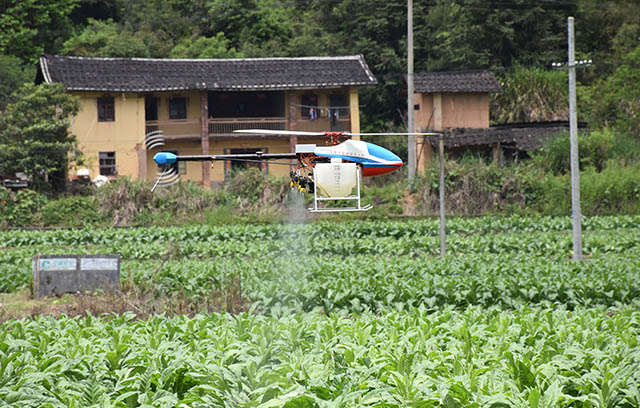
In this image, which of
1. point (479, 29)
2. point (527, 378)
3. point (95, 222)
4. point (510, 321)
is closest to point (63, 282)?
point (510, 321)

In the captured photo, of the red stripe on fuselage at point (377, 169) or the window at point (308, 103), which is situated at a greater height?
the window at point (308, 103)

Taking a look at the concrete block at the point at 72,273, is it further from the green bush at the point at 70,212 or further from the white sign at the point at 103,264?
the green bush at the point at 70,212

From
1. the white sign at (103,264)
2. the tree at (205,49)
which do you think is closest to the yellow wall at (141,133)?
the tree at (205,49)

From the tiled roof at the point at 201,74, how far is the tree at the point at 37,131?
8.49ft

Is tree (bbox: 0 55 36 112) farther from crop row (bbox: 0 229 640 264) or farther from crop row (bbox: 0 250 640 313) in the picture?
crop row (bbox: 0 250 640 313)

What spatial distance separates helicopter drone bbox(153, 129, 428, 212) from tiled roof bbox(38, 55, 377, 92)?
2875cm

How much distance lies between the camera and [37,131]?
117 ft

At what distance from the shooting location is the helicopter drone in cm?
998

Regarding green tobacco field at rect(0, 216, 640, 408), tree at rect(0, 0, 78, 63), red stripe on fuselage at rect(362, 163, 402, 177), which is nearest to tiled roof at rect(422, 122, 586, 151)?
green tobacco field at rect(0, 216, 640, 408)

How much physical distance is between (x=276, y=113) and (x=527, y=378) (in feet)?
114

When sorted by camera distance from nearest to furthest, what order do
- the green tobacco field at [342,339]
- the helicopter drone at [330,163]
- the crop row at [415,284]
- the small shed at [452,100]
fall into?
the green tobacco field at [342,339] → the helicopter drone at [330,163] → the crop row at [415,284] → the small shed at [452,100]

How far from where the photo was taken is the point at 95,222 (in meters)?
35.1

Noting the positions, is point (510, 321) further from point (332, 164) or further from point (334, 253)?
point (334, 253)

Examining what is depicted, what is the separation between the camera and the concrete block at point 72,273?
64.4 ft
